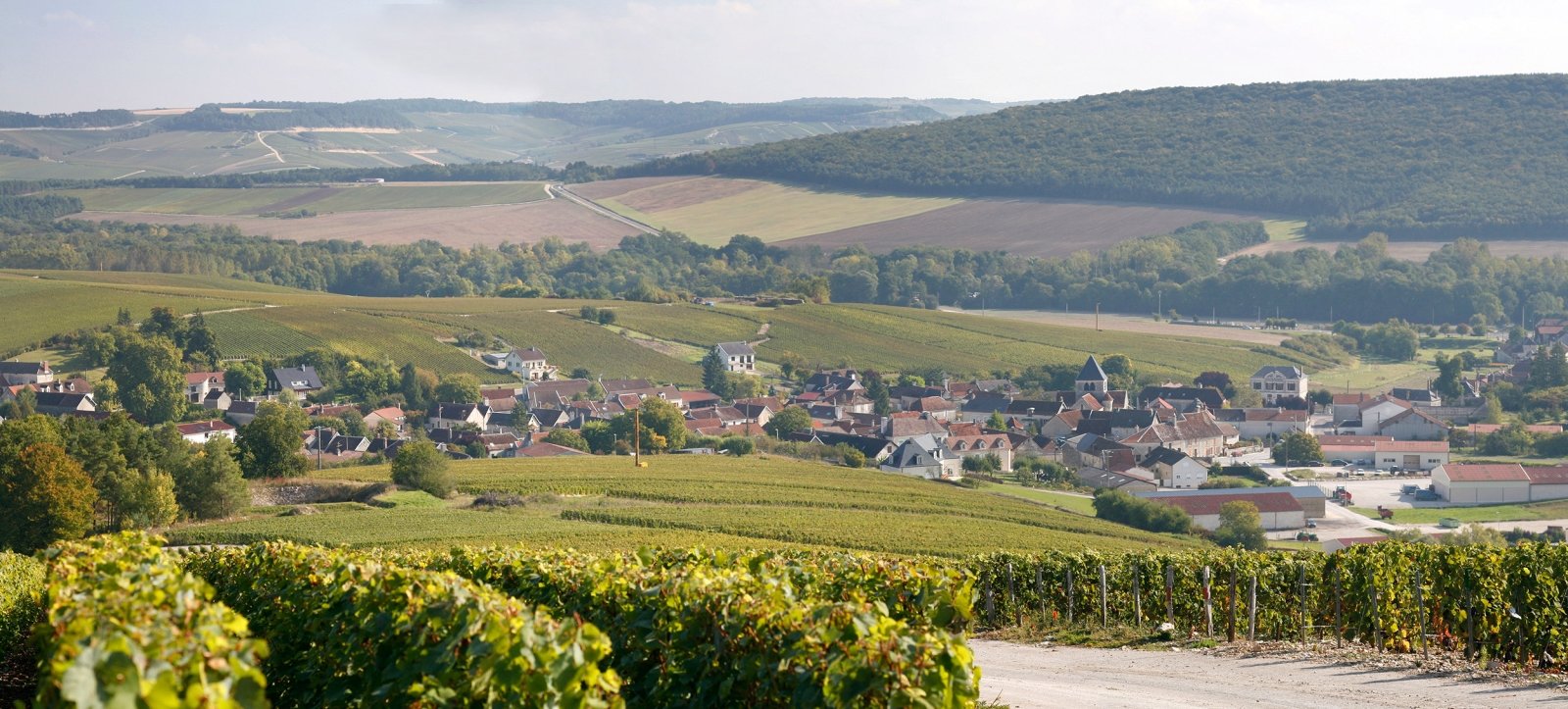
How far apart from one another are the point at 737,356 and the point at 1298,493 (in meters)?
50.0

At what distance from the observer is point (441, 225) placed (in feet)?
586

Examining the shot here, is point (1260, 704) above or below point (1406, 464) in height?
above

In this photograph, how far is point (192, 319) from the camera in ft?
302

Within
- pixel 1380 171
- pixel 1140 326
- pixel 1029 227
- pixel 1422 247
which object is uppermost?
pixel 1380 171

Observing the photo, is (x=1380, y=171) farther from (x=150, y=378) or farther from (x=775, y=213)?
(x=150, y=378)

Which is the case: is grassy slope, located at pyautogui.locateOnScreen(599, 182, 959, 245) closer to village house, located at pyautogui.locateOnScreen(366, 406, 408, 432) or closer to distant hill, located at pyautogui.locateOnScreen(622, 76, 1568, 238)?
distant hill, located at pyautogui.locateOnScreen(622, 76, 1568, 238)

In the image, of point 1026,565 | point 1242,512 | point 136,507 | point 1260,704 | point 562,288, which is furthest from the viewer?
point 562,288

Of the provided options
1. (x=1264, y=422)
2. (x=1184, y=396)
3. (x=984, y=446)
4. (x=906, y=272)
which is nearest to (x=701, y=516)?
(x=984, y=446)

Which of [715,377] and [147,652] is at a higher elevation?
[147,652]

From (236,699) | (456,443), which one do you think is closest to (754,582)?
(236,699)

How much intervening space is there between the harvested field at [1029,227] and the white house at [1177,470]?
88.1 metres

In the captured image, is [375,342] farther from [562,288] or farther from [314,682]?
[314,682]

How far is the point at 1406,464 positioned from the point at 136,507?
58.7 m

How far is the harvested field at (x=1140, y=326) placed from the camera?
118625mm
